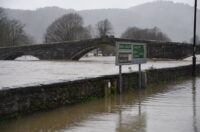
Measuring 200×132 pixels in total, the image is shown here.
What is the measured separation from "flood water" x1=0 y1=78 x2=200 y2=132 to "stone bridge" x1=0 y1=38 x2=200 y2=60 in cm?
4795

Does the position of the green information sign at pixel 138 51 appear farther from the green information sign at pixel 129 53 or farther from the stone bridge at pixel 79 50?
the stone bridge at pixel 79 50

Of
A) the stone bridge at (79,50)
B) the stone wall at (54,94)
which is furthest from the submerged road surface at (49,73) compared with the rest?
the stone bridge at (79,50)

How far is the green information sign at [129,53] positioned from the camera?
12.9m

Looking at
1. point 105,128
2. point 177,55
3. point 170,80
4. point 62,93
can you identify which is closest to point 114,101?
point 62,93

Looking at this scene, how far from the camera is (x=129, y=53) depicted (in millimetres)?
13555

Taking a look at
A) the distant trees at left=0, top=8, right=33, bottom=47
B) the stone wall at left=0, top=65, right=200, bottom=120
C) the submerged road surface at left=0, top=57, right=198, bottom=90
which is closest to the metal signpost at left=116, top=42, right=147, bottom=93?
the stone wall at left=0, top=65, right=200, bottom=120

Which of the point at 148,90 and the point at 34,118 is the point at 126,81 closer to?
the point at 148,90

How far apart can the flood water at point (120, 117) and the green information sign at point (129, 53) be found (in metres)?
1.33

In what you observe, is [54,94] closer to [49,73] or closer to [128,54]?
[128,54]

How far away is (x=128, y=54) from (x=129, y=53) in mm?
85

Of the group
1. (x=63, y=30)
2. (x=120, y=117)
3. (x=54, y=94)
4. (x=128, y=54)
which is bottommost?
(x=120, y=117)

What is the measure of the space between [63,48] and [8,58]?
10368 millimetres

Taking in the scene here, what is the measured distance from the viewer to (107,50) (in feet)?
301

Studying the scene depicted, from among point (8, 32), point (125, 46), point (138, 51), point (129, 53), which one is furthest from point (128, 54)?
point (8, 32)
